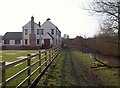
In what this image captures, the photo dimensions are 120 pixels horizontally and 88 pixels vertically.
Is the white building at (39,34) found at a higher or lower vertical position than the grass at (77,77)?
higher

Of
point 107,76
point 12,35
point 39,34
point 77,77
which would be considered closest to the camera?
point 77,77

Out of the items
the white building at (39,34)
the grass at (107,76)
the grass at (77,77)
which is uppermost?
the white building at (39,34)

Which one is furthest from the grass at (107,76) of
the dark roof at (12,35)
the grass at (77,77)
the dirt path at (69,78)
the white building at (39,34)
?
the dark roof at (12,35)

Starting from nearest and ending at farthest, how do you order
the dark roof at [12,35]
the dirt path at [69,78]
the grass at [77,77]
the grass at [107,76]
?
the dirt path at [69,78], the grass at [77,77], the grass at [107,76], the dark roof at [12,35]

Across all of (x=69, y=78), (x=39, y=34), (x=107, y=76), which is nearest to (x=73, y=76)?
(x=69, y=78)

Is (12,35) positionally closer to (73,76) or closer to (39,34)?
(39,34)

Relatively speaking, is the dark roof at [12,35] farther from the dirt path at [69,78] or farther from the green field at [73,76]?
the dirt path at [69,78]

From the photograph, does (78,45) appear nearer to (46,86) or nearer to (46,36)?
(46,36)

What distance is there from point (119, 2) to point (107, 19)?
3.65 meters

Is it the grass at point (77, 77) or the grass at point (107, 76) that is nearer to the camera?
the grass at point (77, 77)

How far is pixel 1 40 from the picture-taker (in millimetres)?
71688

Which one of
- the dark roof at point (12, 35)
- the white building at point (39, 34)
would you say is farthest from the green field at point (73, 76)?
Answer: the dark roof at point (12, 35)

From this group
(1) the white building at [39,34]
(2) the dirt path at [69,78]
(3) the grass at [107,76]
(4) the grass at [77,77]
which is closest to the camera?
(2) the dirt path at [69,78]

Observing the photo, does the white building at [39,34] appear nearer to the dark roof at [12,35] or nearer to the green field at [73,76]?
the dark roof at [12,35]
